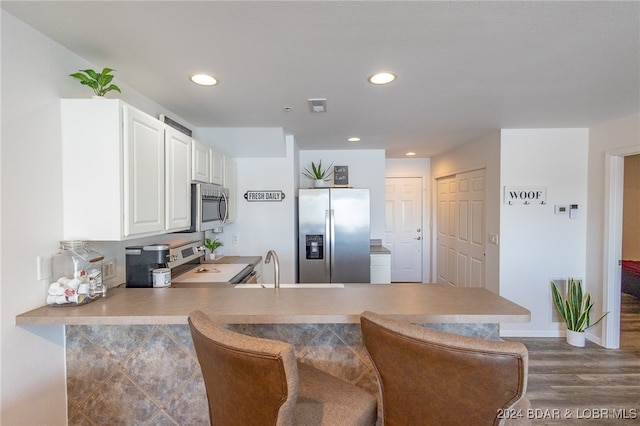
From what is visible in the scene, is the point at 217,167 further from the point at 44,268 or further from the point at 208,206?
the point at 44,268

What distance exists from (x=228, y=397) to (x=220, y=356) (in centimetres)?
16

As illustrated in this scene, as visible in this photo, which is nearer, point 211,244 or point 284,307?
point 284,307

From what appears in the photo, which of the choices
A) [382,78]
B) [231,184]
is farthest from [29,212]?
[231,184]

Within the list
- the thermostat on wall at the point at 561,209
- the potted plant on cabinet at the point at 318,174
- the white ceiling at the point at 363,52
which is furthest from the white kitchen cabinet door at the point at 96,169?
the thermostat on wall at the point at 561,209

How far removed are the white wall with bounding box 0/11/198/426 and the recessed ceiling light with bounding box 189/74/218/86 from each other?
0.64 metres

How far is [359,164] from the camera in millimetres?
4621

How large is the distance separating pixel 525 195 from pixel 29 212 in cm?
404

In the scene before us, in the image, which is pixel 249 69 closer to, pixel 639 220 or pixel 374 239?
pixel 374 239

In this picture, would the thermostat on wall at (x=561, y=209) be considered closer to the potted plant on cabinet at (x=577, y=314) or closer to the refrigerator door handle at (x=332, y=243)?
the potted plant on cabinet at (x=577, y=314)

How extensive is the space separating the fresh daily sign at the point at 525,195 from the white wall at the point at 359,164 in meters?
1.70

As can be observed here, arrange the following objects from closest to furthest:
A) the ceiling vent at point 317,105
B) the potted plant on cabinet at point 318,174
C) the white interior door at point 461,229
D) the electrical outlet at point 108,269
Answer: the electrical outlet at point 108,269 → the ceiling vent at point 317,105 → the white interior door at point 461,229 → the potted plant on cabinet at point 318,174

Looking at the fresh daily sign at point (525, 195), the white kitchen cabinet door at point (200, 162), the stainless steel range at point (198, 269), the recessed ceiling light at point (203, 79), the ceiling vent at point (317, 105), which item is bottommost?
the stainless steel range at point (198, 269)

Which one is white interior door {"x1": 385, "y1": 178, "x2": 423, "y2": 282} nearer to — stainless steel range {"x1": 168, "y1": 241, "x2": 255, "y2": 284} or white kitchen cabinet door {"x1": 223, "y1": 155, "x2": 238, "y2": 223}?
white kitchen cabinet door {"x1": 223, "y1": 155, "x2": 238, "y2": 223}

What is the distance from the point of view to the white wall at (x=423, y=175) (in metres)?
5.45
